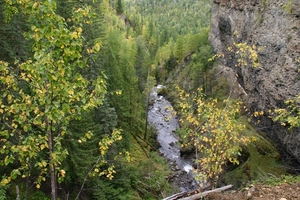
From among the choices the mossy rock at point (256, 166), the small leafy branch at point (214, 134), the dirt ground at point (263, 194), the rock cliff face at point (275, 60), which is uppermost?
the rock cliff face at point (275, 60)

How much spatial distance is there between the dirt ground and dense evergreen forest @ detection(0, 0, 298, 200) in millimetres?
722

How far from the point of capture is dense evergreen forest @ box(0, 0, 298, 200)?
13.9 feet

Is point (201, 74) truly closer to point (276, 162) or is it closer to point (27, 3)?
point (276, 162)

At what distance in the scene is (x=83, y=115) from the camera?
1664cm

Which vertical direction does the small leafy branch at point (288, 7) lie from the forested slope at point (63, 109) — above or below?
above

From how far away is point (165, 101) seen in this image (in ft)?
198

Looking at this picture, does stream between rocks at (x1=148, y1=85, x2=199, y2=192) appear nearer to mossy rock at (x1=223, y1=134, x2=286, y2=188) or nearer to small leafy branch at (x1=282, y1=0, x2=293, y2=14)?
mossy rock at (x1=223, y1=134, x2=286, y2=188)

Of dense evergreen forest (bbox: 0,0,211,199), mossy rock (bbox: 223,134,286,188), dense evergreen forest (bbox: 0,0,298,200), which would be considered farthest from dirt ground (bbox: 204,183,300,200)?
mossy rock (bbox: 223,134,286,188)

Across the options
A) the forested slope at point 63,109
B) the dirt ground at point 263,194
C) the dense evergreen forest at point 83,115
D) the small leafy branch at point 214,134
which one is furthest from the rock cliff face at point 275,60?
the forested slope at point 63,109

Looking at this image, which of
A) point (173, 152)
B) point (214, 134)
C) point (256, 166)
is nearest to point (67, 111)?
point (214, 134)

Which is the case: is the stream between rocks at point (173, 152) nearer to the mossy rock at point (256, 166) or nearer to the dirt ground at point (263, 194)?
the mossy rock at point (256, 166)

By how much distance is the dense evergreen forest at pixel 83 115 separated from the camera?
13.9 ft

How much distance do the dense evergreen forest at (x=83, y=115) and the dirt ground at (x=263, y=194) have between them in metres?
0.72

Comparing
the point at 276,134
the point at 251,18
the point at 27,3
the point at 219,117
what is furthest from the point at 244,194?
the point at 251,18
